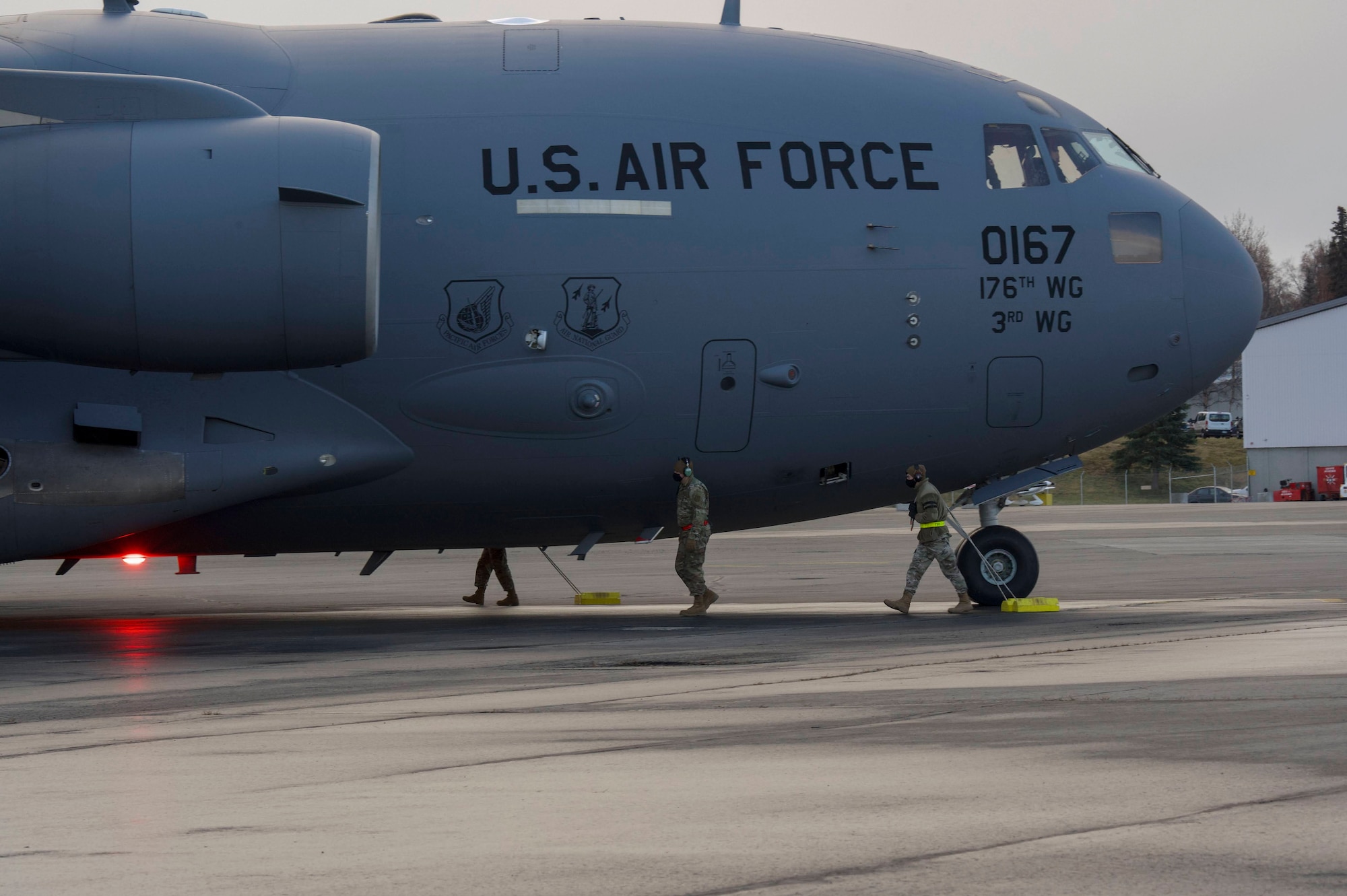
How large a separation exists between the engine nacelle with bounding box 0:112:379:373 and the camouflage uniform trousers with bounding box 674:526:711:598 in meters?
4.89

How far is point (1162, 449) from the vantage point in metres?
92.4

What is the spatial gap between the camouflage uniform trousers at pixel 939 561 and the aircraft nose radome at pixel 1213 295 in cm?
343

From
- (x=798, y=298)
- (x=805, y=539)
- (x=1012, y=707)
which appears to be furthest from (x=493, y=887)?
(x=805, y=539)

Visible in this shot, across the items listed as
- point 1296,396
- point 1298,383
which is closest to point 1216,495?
point 1296,396

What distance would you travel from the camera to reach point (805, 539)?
40906 mm

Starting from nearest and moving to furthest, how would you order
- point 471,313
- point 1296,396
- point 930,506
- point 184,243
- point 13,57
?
point 184,243 → point 13,57 → point 471,313 → point 930,506 → point 1296,396

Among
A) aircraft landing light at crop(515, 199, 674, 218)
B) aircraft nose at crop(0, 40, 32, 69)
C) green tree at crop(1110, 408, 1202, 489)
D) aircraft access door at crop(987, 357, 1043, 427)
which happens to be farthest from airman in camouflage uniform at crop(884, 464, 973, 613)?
green tree at crop(1110, 408, 1202, 489)

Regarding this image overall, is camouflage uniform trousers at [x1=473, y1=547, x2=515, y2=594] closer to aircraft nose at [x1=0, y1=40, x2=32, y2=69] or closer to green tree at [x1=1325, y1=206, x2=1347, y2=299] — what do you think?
aircraft nose at [x1=0, y1=40, x2=32, y2=69]

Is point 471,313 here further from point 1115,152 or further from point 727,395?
point 1115,152

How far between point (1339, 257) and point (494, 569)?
130 m

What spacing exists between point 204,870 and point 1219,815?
366 cm

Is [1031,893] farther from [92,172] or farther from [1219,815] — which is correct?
[92,172]

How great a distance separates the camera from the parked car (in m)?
80.4

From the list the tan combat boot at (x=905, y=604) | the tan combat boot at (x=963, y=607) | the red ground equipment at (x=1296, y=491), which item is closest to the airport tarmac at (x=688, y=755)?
the tan combat boot at (x=905, y=604)
